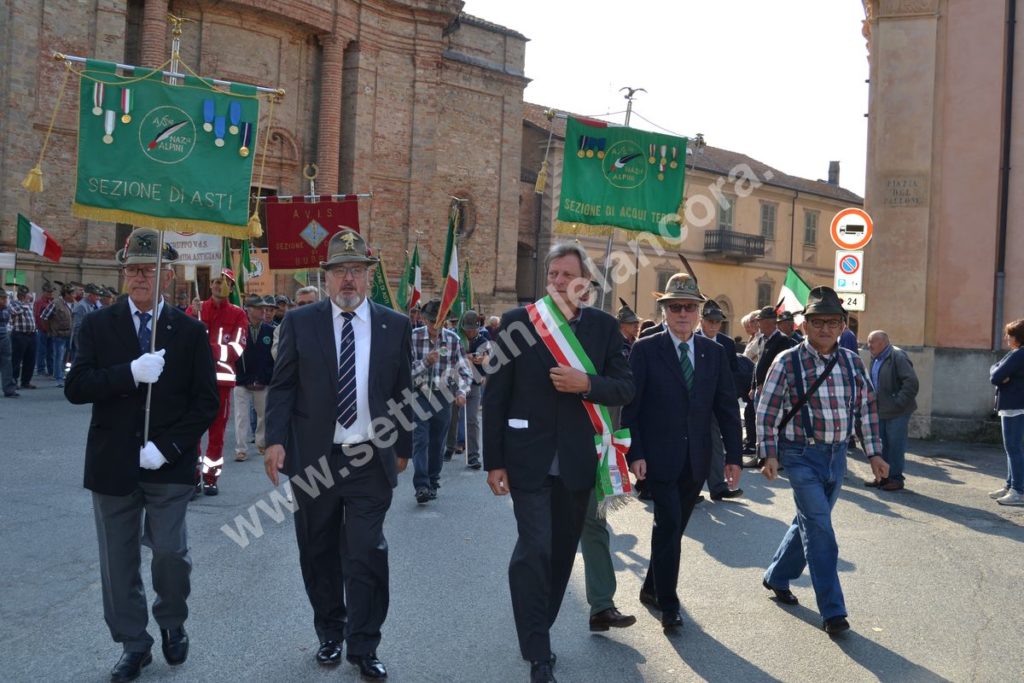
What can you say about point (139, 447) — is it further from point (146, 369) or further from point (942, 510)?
point (942, 510)

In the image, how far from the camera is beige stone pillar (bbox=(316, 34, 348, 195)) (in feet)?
99.2

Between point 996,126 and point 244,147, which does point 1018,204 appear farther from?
point 244,147

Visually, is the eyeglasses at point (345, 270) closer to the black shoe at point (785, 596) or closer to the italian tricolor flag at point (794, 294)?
the black shoe at point (785, 596)

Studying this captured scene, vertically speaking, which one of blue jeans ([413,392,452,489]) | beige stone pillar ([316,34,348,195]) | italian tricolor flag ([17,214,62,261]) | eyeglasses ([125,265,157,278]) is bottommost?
blue jeans ([413,392,452,489])

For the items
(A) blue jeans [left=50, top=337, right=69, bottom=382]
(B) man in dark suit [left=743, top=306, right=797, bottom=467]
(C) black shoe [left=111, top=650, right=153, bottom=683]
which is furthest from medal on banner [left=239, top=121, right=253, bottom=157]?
(A) blue jeans [left=50, top=337, right=69, bottom=382]

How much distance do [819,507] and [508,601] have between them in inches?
79.1

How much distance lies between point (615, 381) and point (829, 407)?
1.71 m

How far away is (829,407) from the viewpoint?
221 inches

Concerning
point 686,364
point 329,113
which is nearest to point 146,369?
point 686,364

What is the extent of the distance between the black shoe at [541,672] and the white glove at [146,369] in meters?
2.30

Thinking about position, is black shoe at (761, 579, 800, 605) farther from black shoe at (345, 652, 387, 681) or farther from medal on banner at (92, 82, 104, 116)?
medal on banner at (92, 82, 104, 116)

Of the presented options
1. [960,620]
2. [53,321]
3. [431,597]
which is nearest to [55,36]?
[53,321]

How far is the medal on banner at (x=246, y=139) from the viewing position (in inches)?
257

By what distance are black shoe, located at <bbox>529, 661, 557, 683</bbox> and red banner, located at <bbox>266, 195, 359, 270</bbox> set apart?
33.9 ft
